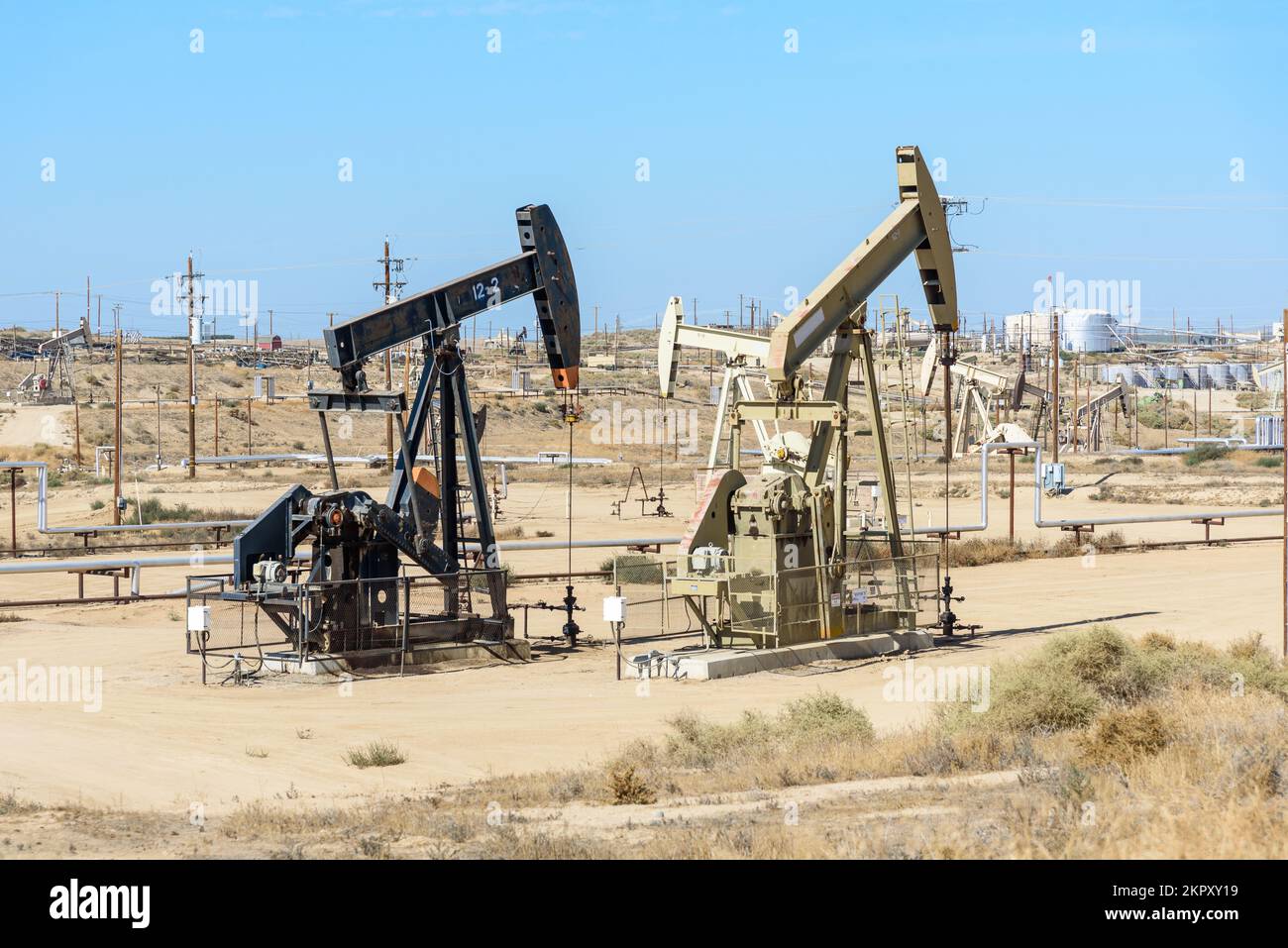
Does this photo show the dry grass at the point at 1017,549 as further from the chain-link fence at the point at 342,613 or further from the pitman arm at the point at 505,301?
the chain-link fence at the point at 342,613

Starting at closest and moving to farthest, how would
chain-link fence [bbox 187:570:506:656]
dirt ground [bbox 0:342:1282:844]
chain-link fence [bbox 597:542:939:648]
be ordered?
dirt ground [bbox 0:342:1282:844] < chain-link fence [bbox 187:570:506:656] < chain-link fence [bbox 597:542:939:648]

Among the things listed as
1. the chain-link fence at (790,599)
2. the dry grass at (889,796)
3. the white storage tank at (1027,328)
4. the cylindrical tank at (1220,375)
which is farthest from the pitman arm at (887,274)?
the white storage tank at (1027,328)

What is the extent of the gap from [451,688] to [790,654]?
398cm

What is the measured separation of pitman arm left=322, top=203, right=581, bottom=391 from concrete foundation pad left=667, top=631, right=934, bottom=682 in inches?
160

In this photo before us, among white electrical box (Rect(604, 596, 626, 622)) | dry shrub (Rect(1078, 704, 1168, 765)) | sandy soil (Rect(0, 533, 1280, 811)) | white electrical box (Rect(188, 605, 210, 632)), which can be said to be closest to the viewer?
dry shrub (Rect(1078, 704, 1168, 765))

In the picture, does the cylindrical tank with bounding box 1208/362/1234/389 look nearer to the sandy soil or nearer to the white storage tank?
the white storage tank

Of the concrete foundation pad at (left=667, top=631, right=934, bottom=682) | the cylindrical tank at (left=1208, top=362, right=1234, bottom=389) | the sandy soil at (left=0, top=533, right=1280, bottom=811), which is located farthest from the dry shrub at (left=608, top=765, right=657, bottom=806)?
the cylindrical tank at (left=1208, top=362, right=1234, bottom=389)

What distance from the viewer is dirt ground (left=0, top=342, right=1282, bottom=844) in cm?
1271

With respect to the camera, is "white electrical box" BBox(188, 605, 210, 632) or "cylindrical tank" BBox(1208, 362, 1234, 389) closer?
"white electrical box" BBox(188, 605, 210, 632)

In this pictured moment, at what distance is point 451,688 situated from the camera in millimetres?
17734

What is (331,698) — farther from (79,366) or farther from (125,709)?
(79,366)

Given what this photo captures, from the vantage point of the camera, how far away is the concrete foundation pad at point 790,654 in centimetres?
1811

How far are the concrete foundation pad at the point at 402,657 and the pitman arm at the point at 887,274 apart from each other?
181 inches
